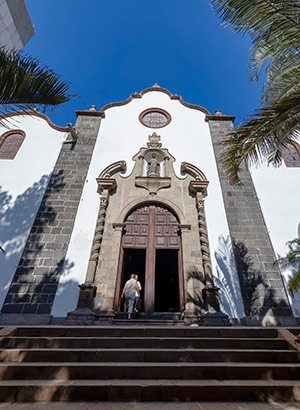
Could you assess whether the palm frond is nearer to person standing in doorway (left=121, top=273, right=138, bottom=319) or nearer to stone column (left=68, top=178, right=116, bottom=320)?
person standing in doorway (left=121, top=273, right=138, bottom=319)

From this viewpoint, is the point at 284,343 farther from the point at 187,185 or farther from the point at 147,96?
the point at 147,96

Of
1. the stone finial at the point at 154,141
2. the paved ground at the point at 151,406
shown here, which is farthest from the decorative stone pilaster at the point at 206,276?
the paved ground at the point at 151,406

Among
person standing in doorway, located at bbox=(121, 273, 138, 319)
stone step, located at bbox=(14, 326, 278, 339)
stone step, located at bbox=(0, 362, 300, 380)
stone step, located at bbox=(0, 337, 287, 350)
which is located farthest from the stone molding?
stone step, located at bbox=(0, 362, 300, 380)

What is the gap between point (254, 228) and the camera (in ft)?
23.9

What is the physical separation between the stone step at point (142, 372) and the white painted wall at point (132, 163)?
3336mm

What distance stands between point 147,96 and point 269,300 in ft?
35.2

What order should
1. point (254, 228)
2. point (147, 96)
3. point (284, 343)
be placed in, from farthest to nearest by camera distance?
point (147, 96), point (254, 228), point (284, 343)

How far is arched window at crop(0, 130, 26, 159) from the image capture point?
354 inches

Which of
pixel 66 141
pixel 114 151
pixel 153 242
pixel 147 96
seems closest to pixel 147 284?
pixel 153 242

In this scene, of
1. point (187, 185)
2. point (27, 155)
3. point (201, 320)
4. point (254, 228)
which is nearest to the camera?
point (201, 320)

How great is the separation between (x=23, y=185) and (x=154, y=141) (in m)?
5.55

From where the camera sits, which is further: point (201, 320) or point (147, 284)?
point (147, 284)

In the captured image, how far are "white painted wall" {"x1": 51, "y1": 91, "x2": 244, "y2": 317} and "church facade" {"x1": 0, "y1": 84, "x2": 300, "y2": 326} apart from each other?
0.04 meters

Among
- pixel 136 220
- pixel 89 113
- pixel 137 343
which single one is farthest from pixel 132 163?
pixel 137 343
